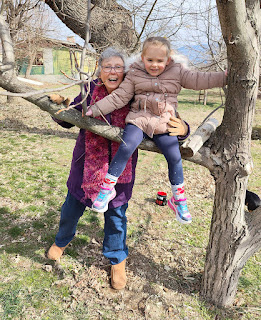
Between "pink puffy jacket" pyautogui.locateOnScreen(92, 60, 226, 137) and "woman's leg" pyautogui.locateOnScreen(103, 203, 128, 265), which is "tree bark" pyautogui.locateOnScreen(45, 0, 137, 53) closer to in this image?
"pink puffy jacket" pyautogui.locateOnScreen(92, 60, 226, 137)

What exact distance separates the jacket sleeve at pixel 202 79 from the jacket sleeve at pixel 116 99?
424 millimetres

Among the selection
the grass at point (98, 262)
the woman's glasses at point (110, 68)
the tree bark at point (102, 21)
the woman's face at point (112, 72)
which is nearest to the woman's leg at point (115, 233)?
the grass at point (98, 262)

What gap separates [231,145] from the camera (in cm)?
205

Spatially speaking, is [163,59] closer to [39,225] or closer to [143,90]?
[143,90]

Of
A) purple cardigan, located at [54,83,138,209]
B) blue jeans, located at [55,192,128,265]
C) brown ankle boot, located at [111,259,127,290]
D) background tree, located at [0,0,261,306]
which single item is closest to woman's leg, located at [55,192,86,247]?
blue jeans, located at [55,192,128,265]

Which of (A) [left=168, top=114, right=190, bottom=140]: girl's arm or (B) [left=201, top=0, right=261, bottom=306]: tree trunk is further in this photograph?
(A) [left=168, top=114, right=190, bottom=140]: girl's arm

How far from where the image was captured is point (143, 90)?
2119 millimetres

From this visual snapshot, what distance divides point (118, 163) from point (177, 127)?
0.53 m

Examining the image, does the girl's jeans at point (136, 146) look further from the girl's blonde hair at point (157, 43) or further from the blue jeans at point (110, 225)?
the girl's blonde hair at point (157, 43)

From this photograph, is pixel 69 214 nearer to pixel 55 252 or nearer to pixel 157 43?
pixel 55 252

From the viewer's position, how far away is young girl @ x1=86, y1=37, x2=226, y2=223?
2057 mm

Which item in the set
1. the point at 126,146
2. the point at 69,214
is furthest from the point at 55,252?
the point at 126,146

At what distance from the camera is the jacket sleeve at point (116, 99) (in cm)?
205

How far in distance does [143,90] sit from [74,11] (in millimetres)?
3944
